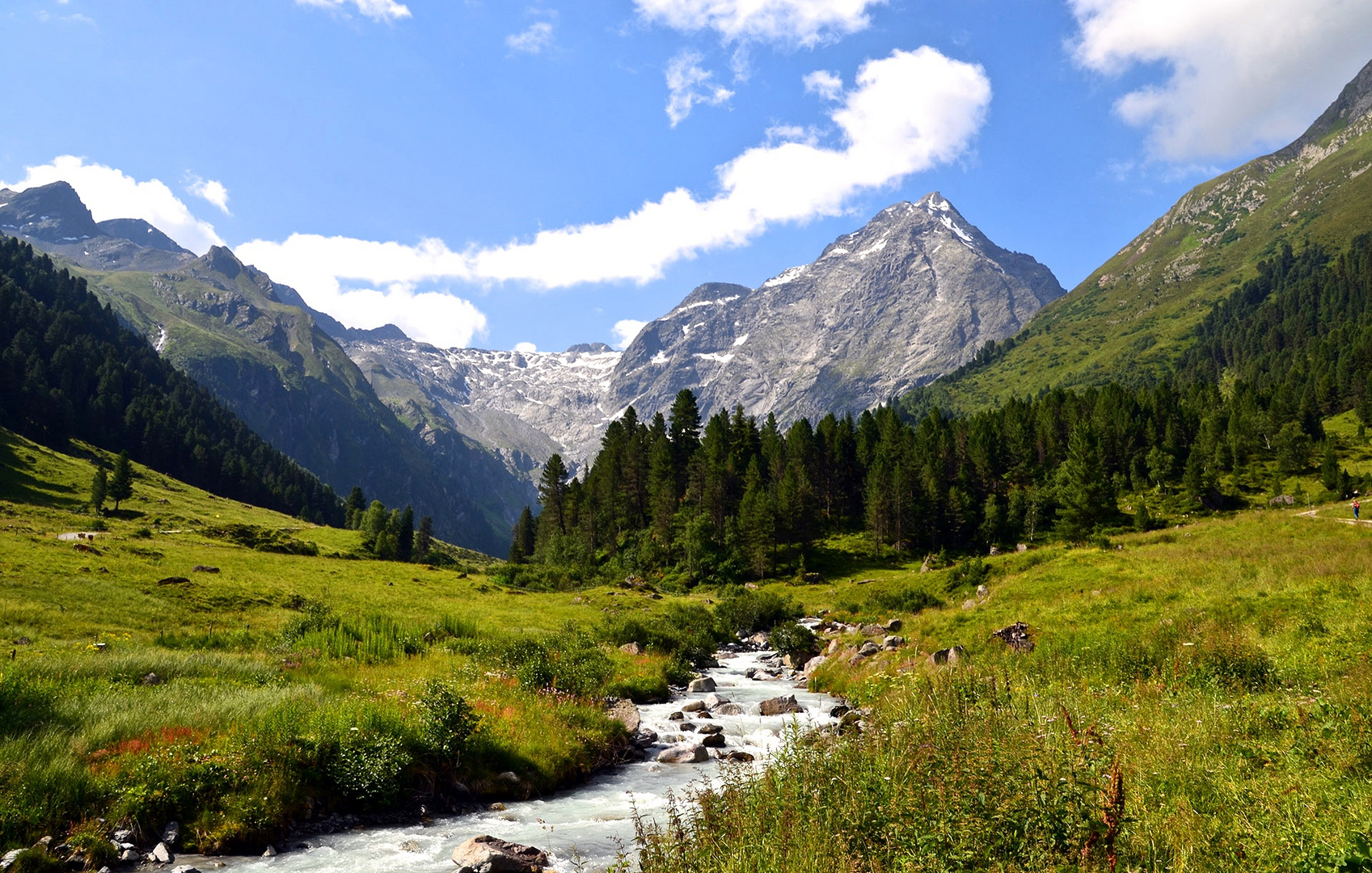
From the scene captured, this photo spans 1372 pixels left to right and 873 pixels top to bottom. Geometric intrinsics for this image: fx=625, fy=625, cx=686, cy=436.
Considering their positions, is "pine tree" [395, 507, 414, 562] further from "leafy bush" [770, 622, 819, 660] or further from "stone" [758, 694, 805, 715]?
"stone" [758, 694, 805, 715]

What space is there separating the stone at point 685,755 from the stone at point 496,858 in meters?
8.04

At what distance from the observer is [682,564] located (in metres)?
94.1

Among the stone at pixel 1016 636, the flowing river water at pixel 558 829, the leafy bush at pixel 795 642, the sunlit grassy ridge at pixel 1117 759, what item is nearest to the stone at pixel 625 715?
the flowing river water at pixel 558 829

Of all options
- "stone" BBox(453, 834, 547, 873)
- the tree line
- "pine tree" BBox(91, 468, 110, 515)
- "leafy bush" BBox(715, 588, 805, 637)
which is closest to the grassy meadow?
"stone" BBox(453, 834, 547, 873)

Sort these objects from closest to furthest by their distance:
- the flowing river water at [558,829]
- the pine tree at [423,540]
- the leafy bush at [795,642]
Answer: the flowing river water at [558,829], the leafy bush at [795,642], the pine tree at [423,540]

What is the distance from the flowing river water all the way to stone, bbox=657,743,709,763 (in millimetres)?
220

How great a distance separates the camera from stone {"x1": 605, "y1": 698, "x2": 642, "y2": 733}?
2270cm

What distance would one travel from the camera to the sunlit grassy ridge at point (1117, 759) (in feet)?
24.3

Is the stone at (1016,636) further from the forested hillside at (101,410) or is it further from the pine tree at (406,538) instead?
the forested hillside at (101,410)

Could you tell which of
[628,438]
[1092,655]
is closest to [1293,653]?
[1092,655]

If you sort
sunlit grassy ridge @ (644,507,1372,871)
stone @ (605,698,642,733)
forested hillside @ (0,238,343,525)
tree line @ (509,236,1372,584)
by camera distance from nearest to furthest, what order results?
sunlit grassy ridge @ (644,507,1372,871)
stone @ (605,698,642,733)
tree line @ (509,236,1372,584)
forested hillside @ (0,238,343,525)

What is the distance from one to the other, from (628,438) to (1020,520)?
70003mm

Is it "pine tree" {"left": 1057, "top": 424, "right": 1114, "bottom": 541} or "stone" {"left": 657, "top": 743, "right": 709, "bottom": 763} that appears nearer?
"stone" {"left": 657, "top": 743, "right": 709, "bottom": 763}

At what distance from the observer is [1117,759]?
831cm
